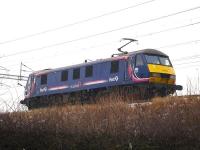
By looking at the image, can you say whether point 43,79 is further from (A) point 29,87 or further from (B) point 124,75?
(B) point 124,75

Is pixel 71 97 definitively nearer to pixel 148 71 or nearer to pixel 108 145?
pixel 148 71

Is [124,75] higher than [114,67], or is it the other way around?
[114,67]

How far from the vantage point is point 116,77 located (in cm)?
1958

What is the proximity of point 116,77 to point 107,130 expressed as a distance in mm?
10874

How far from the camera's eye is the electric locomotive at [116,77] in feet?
61.2

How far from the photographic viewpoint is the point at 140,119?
9.22 meters

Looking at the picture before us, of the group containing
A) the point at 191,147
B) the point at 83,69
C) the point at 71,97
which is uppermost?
A: the point at 83,69

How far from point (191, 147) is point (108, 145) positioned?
1.56 metres

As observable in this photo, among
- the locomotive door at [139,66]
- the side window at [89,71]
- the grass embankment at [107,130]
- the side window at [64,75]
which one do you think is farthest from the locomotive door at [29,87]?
the grass embankment at [107,130]

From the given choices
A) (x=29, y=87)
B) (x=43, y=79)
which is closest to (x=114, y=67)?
(x=43, y=79)

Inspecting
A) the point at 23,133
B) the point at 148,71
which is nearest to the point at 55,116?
the point at 23,133

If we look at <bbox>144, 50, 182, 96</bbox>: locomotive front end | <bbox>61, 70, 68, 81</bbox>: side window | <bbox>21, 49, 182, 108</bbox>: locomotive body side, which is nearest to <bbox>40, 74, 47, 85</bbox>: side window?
<bbox>21, 49, 182, 108</bbox>: locomotive body side

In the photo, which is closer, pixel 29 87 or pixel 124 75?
pixel 124 75

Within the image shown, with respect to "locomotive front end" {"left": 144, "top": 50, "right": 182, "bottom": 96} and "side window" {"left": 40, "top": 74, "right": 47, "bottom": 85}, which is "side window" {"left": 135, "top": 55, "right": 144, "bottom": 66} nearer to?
"locomotive front end" {"left": 144, "top": 50, "right": 182, "bottom": 96}
